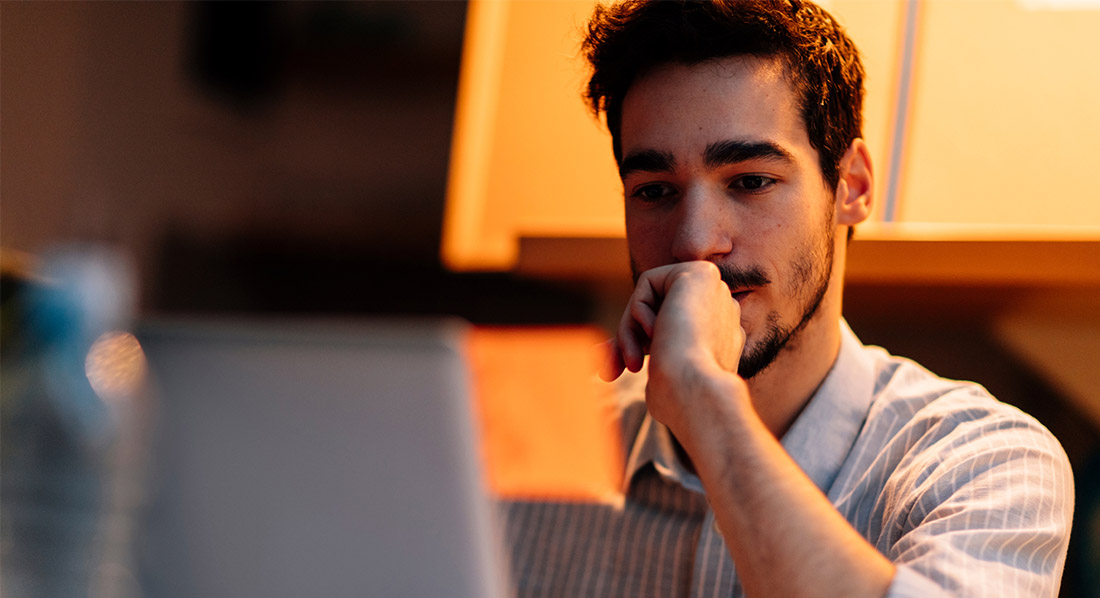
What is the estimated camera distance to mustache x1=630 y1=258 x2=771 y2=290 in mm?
655

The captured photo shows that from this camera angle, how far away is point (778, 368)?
2.26 feet

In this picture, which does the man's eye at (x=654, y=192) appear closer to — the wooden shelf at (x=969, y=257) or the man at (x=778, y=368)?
the man at (x=778, y=368)

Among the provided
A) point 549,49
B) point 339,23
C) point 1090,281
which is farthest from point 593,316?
point 339,23

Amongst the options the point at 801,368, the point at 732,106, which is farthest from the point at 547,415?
the point at 732,106

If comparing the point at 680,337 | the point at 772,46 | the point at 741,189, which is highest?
the point at 772,46

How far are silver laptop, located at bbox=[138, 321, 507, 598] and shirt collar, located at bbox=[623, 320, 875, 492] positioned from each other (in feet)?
0.91

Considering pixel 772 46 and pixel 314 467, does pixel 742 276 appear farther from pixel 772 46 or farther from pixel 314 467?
pixel 314 467

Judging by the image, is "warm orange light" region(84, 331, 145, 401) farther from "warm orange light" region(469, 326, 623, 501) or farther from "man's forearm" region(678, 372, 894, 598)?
"man's forearm" region(678, 372, 894, 598)

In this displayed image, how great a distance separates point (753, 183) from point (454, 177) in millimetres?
1006

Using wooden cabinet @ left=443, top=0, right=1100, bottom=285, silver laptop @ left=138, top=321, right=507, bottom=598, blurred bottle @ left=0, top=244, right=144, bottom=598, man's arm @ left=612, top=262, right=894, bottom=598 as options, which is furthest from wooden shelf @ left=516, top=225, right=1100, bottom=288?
blurred bottle @ left=0, top=244, right=144, bottom=598

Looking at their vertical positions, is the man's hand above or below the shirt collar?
above

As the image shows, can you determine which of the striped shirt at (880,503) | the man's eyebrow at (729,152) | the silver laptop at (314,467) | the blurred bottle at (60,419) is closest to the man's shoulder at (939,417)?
the striped shirt at (880,503)

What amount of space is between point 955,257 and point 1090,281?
0.12 metres

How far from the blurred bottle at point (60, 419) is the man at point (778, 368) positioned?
740 millimetres
